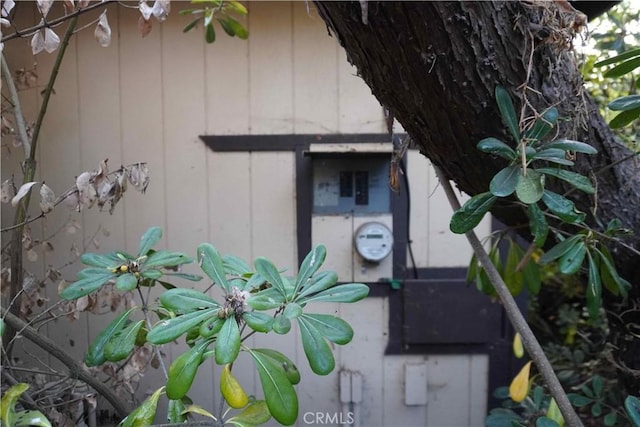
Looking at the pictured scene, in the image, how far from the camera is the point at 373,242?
6.73ft

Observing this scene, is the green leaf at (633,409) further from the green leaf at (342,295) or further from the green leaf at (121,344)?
the green leaf at (121,344)

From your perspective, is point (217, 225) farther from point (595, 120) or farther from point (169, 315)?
point (595, 120)

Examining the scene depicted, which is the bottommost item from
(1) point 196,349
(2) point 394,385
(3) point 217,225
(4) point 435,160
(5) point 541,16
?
(2) point 394,385

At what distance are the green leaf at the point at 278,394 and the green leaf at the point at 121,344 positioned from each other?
353mm

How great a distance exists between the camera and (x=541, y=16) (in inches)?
40.2

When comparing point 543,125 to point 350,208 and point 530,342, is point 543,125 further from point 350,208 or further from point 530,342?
point 350,208

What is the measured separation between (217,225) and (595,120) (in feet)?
4.94

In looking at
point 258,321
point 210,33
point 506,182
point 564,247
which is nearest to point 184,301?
point 258,321

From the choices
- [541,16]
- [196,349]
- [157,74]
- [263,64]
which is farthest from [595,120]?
[157,74]

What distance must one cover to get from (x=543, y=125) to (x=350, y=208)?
1.13m

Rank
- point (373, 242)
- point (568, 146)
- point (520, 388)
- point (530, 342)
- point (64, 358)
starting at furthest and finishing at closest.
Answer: point (373, 242), point (520, 388), point (64, 358), point (530, 342), point (568, 146)

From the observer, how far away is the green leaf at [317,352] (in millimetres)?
958

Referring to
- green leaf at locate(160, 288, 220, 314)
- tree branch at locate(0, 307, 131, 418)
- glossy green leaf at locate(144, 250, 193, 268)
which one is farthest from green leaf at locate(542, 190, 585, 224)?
tree branch at locate(0, 307, 131, 418)

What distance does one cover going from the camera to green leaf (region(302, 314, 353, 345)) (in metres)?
0.98
